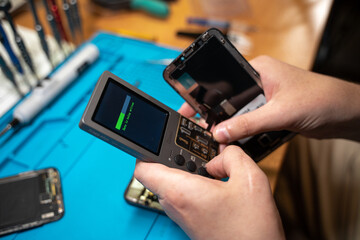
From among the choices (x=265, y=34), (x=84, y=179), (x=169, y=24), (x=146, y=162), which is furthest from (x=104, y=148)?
(x=265, y=34)

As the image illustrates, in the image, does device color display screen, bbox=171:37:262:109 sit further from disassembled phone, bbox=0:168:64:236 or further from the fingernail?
disassembled phone, bbox=0:168:64:236

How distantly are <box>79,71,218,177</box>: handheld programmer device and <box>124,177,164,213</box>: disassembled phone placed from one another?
110 mm

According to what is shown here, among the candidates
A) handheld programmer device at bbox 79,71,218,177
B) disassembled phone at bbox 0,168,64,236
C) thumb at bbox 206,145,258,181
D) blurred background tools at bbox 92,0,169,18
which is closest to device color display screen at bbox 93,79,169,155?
handheld programmer device at bbox 79,71,218,177

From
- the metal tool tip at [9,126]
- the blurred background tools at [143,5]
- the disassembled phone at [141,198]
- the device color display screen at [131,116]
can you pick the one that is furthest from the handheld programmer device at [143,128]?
the blurred background tools at [143,5]

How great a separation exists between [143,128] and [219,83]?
20 cm

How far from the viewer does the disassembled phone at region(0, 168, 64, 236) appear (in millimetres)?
539

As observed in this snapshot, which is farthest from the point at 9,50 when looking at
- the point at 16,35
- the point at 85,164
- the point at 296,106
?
the point at 296,106

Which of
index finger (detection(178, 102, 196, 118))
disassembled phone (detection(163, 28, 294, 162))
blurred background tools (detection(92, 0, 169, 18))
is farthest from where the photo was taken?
blurred background tools (detection(92, 0, 169, 18))

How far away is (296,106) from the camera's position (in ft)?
1.84

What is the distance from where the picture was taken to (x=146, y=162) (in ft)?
1.57

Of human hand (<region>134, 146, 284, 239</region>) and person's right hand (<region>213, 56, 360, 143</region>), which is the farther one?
person's right hand (<region>213, 56, 360, 143</region>)

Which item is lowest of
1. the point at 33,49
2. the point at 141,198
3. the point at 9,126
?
the point at 141,198

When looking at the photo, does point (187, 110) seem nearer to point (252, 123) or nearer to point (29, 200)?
point (252, 123)

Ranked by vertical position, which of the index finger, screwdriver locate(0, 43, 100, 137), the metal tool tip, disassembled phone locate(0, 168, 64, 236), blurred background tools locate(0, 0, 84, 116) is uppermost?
blurred background tools locate(0, 0, 84, 116)
